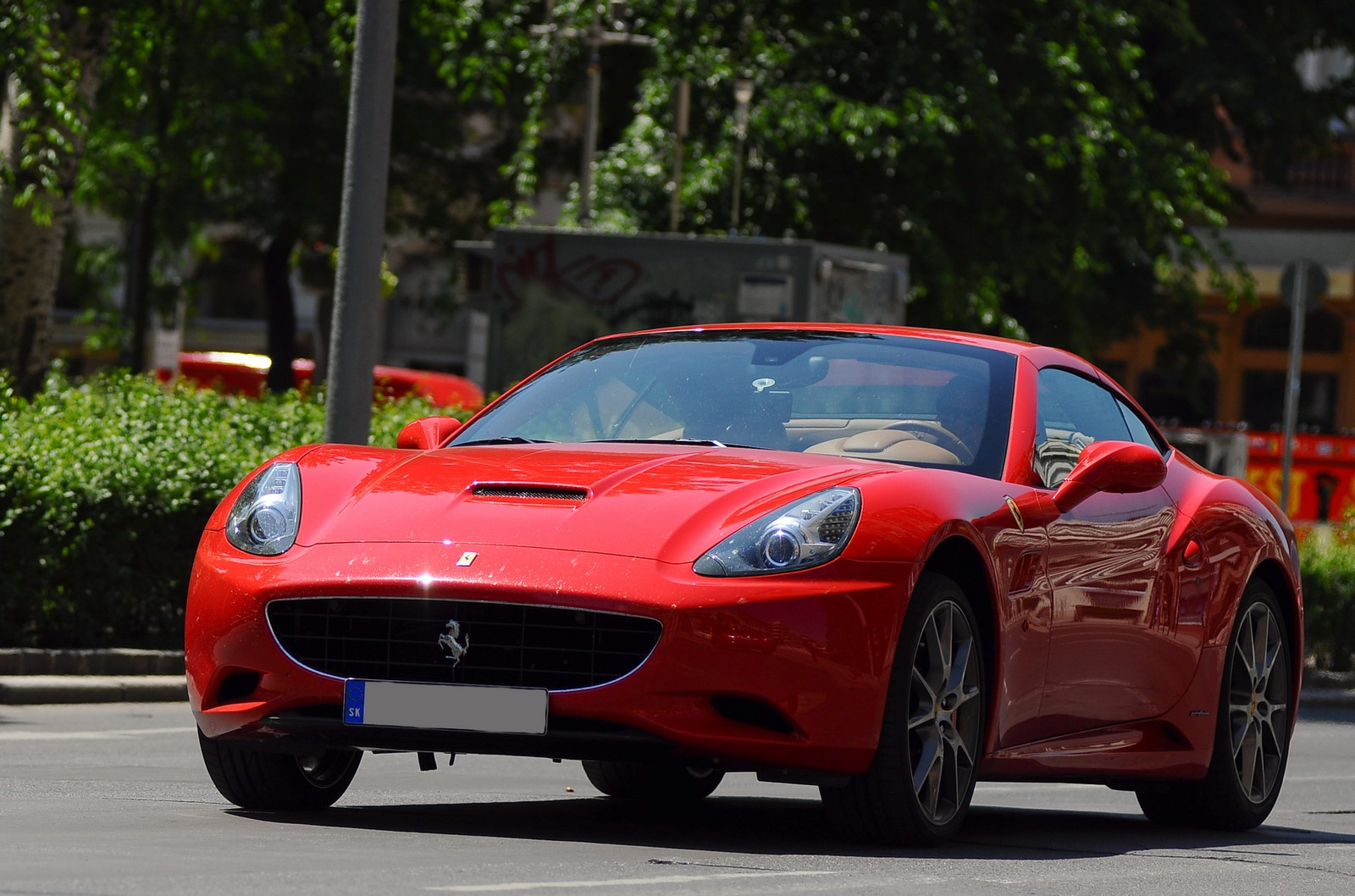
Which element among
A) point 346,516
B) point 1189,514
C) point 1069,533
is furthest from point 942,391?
point 346,516

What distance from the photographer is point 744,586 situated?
591 cm

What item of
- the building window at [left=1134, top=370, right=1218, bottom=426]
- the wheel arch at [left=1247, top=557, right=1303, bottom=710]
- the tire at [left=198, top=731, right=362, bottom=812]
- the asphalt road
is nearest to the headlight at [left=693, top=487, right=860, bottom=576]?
the asphalt road

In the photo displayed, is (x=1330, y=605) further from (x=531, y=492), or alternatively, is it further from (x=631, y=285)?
(x=531, y=492)

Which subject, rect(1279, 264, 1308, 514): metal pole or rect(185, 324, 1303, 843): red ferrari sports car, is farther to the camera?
rect(1279, 264, 1308, 514): metal pole

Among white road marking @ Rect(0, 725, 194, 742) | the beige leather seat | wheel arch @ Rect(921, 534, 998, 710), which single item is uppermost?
the beige leather seat

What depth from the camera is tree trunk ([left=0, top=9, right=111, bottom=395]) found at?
1798cm

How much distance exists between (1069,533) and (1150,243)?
58.7 feet

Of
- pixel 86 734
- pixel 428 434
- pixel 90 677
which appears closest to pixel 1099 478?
pixel 428 434

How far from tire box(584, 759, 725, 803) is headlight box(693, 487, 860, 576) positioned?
1938mm

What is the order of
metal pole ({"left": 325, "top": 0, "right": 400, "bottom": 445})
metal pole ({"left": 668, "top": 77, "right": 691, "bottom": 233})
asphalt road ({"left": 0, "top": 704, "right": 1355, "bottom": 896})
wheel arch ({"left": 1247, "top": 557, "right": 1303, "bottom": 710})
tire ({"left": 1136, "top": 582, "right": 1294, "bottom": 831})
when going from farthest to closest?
metal pole ({"left": 668, "top": 77, "right": 691, "bottom": 233}) → metal pole ({"left": 325, "top": 0, "right": 400, "bottom": 445}) → wheel arch ({"left": 1247, "top": 557, "right": 1303, "bottom": 710}) → tire ({"left": 1136, "top": 582, "right": 1294, "bottom": 831}) → asphalt road ({"left": 0, "top": 704, "right": 1355, "bottom": 896})

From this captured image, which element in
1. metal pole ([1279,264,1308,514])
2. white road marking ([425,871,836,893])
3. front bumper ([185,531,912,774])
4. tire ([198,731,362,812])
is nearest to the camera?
white road marking ([425,871,836,893])

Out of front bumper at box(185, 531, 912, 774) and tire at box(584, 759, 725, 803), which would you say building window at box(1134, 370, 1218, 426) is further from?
front bumper at box(185, 531, 912, 774)

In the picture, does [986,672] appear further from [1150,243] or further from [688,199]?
[1150,243]

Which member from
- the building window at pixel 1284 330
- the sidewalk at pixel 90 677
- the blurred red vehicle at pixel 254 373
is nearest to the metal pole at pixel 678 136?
the sidewalk at pixel 90 677
